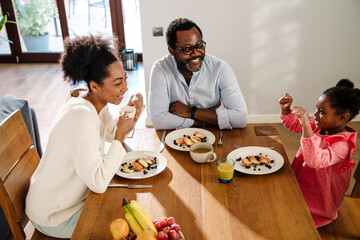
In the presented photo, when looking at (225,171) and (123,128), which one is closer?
(225,171)

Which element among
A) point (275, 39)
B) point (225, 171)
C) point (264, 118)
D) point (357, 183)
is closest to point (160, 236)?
point (225, 171)

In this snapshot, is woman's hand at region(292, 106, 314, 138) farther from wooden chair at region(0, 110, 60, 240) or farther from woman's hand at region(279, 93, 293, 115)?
wooden chair at region(0, 110, 60, 240)

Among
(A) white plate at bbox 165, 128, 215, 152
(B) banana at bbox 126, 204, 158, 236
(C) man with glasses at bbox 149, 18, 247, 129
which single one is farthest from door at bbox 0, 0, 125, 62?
(B) banana at bbox 126, 204, 158, 236

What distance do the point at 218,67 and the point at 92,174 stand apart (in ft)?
3.41

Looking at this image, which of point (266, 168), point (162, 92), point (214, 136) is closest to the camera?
point (266, 168)

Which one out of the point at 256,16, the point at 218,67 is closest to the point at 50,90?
the point at 256,16

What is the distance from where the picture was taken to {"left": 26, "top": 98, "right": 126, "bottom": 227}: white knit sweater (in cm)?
129

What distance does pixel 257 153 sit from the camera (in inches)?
61.6

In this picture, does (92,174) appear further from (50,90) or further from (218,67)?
(50,90)

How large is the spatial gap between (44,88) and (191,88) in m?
3.30

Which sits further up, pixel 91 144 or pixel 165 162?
pixel 91 144

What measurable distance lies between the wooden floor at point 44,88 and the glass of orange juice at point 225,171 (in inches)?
73.2

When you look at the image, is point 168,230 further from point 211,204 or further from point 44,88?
point 44,88

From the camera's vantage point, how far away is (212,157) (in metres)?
1.50
